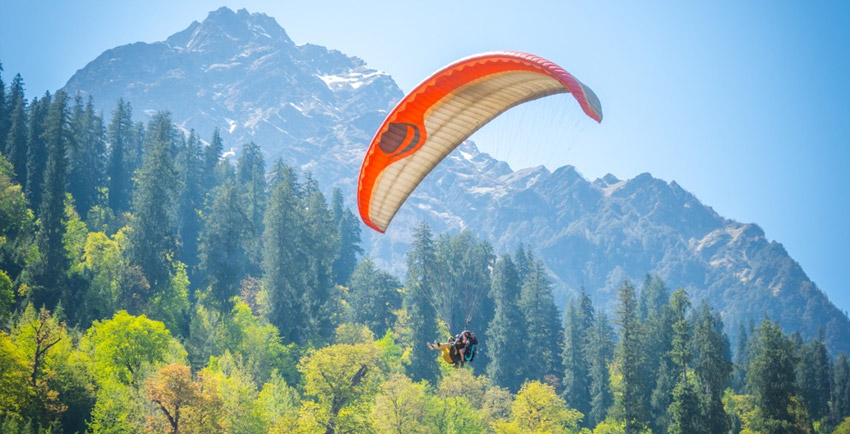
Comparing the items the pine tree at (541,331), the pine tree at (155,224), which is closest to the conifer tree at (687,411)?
the pine tree at (541,331)

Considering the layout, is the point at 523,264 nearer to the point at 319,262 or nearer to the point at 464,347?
the point at 319,262

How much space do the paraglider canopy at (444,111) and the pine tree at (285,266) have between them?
118ft

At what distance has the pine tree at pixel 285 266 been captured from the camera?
2291 inches

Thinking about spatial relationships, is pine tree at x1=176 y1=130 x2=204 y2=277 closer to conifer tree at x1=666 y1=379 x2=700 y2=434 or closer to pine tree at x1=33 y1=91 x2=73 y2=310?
pine tree at x1=33 y1=91 x2=73 y2=310

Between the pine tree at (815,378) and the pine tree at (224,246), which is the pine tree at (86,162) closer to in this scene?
the pine tree at (224,246)

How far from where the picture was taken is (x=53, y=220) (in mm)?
49406

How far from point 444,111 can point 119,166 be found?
60.8m

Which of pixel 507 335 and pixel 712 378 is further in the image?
pixel 507 335

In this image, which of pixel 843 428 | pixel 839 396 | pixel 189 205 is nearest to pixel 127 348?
pixel 189 205

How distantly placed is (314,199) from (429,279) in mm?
12315

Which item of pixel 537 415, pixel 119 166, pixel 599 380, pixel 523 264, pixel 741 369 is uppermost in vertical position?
pixel 523 264

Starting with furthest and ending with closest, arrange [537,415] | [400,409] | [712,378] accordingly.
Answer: [537,415]
[400,409]
[712,378]

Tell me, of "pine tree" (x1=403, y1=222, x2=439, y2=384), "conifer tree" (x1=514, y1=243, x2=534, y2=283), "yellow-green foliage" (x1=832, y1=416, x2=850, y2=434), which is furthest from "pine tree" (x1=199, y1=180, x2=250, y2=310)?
"yellow-green foliage" (x1=832, y1=416, x2=850, y2=434)

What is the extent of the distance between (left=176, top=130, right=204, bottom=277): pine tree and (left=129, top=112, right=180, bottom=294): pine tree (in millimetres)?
5596
